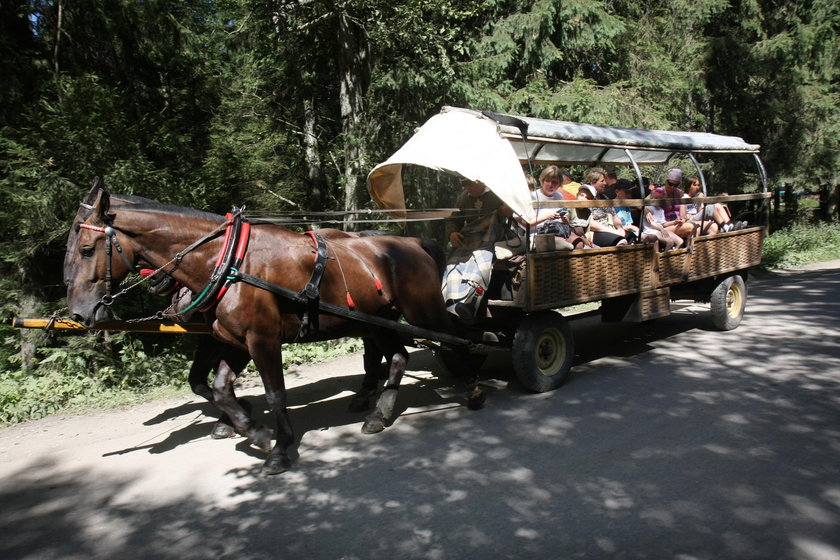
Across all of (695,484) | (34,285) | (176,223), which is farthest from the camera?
(34,285)

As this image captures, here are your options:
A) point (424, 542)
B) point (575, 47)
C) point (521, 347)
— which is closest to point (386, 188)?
point (521, 347)

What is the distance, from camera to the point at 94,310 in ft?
14.9

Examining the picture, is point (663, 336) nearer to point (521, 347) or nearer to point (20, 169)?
point (521, 347)

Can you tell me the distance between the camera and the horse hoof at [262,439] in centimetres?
495

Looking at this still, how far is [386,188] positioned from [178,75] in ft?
15.9

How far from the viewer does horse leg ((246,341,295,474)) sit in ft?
16.0

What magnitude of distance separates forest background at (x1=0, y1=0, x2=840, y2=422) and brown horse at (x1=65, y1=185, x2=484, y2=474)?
278cm

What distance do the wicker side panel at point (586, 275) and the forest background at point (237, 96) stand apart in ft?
14.7

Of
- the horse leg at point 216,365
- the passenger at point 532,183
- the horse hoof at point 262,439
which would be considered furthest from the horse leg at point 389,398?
the passenger at point 532,183

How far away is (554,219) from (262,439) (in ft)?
11.9

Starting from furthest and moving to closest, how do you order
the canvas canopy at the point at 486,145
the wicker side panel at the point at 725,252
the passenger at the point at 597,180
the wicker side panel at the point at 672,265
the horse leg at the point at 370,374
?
1. the wicker side panel at the point at 725,252
2. the passenger at the point at 597,180
3. the wicker side panel at the point at 672,265
4. the horse leg at the point at 370,374
5. the canvas canopy at the point at 486,145

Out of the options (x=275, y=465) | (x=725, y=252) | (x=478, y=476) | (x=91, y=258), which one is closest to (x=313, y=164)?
(x=725, y=252)

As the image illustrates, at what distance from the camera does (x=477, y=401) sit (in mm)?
6012

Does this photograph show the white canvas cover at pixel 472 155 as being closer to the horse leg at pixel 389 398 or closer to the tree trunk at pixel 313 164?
the horse leg at pixel 389 398
